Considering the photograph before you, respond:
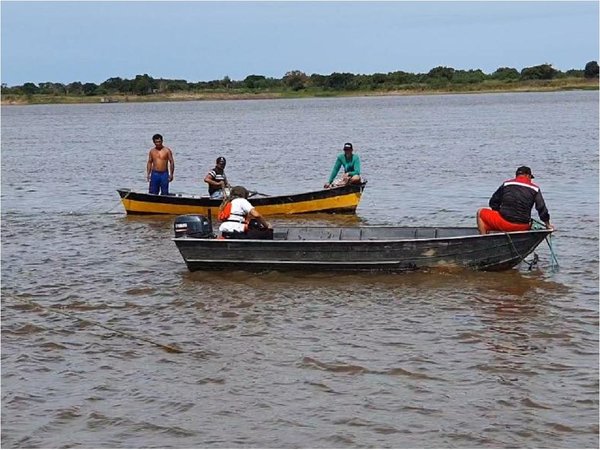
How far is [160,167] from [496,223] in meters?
8.90

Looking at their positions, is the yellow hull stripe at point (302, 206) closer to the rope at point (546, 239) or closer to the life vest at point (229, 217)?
the life vest at point (229, 217)

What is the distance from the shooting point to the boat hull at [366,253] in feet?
41.4

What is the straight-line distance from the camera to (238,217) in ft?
42.8

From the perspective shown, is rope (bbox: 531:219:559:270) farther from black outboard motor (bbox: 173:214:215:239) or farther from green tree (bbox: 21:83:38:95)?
green tree (bbox: 21:83:38:95)

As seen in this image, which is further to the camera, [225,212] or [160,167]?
[160,167]

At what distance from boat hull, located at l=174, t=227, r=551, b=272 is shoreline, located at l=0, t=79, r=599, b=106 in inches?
4244

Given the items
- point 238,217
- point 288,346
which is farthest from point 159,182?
point 288,346

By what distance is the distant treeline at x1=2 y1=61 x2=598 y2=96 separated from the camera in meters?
120

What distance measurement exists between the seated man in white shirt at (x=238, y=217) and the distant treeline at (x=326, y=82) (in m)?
A: 108

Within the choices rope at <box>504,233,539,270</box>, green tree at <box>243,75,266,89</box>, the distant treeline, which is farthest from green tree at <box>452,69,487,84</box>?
rope at <box>504,233,539,270</box>

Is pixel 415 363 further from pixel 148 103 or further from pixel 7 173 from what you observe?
pixel 148 103

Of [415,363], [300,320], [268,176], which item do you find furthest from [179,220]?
[268,176]

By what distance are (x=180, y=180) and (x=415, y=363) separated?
2135cm

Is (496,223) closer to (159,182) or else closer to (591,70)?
(159,182)
